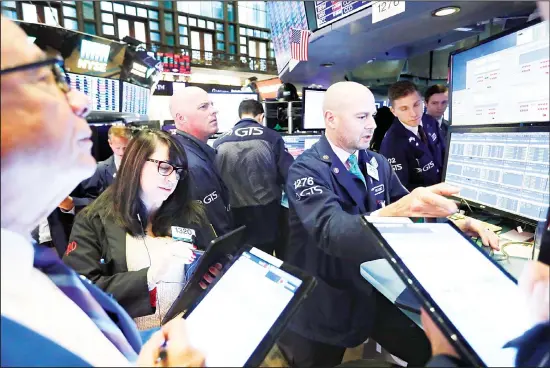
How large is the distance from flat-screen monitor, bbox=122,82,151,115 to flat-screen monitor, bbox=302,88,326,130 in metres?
2.88

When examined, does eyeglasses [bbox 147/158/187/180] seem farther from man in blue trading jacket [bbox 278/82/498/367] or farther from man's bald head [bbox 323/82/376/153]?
man's bald head [bbox 323/82/376/153]

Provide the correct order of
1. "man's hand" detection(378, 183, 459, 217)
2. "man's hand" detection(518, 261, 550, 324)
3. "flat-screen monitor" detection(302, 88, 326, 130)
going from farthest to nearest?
"flat-screen monitor" detection(302, 88, 326, 130) → "man's hand" detection(378, 183, 459, 217) → "man's hand" detection(518, 261, 550, 324)

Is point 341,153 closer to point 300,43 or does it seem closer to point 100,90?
point 300,43

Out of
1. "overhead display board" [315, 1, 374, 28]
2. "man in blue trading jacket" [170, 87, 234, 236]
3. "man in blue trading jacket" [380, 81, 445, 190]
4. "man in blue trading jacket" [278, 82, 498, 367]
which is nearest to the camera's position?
"man in blue trading jacket" [278, 82, 498, 367]

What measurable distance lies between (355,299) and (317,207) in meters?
0.50

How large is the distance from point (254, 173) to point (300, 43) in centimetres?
112

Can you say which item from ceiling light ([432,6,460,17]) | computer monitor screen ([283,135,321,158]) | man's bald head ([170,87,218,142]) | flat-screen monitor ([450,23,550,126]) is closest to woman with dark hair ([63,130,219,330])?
man's bald head ([170,87,218,142])

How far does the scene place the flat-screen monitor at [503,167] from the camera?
1.27 m

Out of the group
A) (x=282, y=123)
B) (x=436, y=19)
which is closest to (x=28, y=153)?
(x=436, y=19)

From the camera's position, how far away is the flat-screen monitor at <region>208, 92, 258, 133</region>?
422 cm

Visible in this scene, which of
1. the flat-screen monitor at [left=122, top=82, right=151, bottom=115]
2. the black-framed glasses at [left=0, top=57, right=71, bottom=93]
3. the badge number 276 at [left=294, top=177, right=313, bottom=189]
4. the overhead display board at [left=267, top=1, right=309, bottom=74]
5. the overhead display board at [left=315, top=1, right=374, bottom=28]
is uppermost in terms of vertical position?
the overhead display board at [left=267, top=1, right=309, bottom=74]

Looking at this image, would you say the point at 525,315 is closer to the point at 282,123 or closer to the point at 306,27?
the point at 306,27

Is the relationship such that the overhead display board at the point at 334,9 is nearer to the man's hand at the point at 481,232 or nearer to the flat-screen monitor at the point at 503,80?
the flat-screen monitor at the point at 503,80

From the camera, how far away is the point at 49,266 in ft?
2.33
